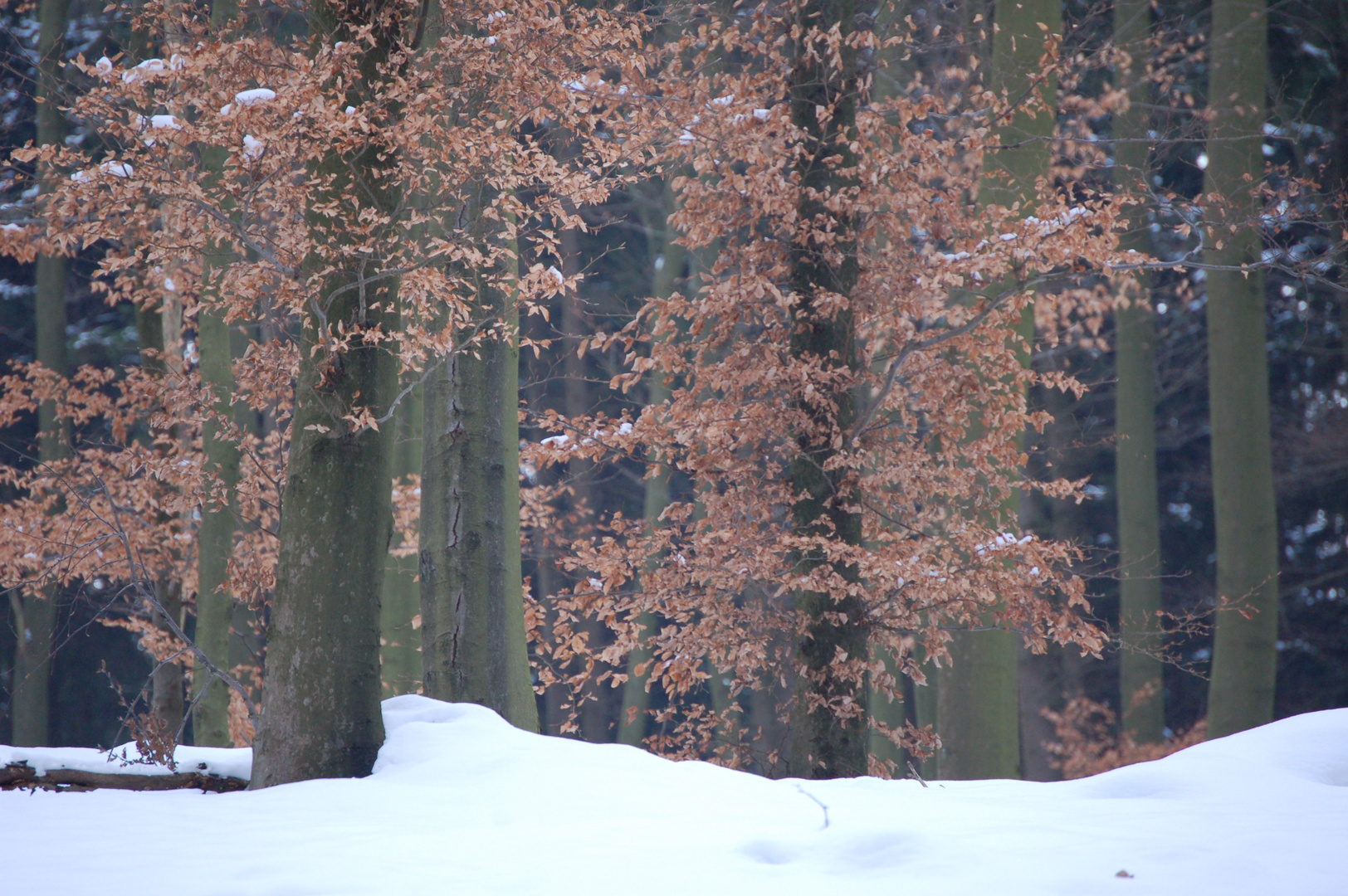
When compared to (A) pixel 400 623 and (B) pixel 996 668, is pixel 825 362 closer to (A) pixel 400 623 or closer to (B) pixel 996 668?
(B) pixel 996 668

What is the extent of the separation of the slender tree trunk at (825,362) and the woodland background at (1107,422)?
10.4 feet

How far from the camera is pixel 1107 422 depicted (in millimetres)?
22781

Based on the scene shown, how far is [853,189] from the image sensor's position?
28.4 feet

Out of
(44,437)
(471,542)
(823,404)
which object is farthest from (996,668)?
(44,437)

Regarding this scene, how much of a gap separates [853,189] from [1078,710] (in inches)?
547

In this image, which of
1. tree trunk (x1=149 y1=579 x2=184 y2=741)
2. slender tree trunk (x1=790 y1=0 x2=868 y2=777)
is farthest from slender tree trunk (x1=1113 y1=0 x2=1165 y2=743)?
tree trunk (x1=149 y1=579 x2=184 y2=741)

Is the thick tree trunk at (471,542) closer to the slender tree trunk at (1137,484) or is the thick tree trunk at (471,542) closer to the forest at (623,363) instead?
the forest at (623,363)

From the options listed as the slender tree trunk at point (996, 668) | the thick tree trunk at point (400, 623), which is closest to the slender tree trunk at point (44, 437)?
the thick tree trunk at point (400, 623)

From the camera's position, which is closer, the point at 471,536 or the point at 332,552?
the point at 332,552

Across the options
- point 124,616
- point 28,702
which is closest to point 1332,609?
point 28,702

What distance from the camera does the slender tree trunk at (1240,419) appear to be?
12.4 m

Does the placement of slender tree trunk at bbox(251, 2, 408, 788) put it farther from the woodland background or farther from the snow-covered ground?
the woodland background

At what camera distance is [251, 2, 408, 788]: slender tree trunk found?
6.16 m

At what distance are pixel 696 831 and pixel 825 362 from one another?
5162 mm
